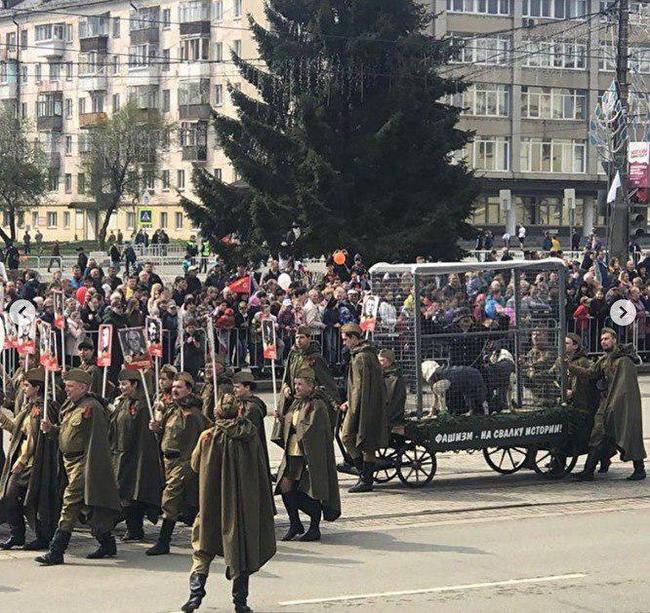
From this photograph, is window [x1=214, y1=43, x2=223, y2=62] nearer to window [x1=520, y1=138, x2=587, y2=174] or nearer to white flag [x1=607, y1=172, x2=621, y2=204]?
window [x1=520, y1=138, x2=587, y2=174]

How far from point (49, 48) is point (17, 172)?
57.0 ft

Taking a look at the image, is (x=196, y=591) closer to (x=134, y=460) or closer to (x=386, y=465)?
(x=134, y=460)

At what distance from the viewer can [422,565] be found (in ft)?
42.3

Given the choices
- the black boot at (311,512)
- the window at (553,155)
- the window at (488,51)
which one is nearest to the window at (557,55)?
the window at (488,51)

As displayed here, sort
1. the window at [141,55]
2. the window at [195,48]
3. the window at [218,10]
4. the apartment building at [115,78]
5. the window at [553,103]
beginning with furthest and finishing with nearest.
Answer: the window at [141,55] < the window at [195,48] < the window at [553,103] < the apartment building at [115,78] < the window at [218,10]

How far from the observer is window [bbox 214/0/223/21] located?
275 ft

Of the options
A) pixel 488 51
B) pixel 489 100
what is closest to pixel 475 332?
pixel 488 51

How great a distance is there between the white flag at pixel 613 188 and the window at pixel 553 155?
49746 mm

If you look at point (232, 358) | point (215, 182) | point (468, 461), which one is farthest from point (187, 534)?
point (215, 182)

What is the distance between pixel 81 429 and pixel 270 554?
2.61 m

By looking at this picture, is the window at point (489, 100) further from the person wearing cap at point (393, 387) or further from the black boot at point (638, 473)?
the person wearing cap at point (393, 387)

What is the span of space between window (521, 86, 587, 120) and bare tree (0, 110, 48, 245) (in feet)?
84.2

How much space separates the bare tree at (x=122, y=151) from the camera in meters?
79.4

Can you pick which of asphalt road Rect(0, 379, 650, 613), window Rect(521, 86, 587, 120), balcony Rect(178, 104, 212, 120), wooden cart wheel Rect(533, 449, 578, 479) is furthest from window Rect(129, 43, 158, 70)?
asphalt road Rect(0, 379, 650, 613)
